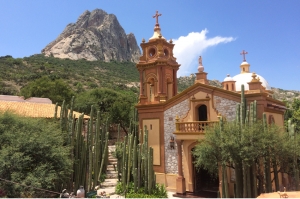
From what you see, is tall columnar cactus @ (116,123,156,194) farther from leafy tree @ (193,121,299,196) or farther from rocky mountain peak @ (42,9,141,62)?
rocky mountain peak @ (42,9,141,62)

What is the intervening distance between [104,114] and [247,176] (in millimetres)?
28457

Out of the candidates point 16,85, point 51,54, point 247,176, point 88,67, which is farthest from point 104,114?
point 51,54

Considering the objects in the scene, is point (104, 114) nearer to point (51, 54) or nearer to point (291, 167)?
point (291, 167)

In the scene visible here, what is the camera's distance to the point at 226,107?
15094 millimetres

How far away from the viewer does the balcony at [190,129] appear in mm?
14950

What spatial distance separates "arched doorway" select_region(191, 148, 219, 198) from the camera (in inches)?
622

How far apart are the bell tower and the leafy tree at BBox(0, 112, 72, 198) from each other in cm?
824

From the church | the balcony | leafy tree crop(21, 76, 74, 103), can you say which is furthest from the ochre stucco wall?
leafy tree crop(21, 76, 74, 103)

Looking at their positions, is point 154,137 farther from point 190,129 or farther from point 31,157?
point 31,157

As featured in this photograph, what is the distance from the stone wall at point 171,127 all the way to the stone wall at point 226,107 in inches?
82.2

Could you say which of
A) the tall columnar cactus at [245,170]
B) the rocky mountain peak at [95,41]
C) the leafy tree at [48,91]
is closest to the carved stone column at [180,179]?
the tall columnar cactus at [245,170]

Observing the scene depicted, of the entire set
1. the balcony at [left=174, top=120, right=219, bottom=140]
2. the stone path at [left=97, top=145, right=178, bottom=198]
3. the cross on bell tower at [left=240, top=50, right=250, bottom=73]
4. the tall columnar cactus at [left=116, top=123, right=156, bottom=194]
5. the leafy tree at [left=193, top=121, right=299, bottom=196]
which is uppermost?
the cross on bell tower at [left=240, top=50, right=250, bottom=73]

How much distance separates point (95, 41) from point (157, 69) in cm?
9591

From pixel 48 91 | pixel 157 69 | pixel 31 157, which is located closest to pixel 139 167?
pixel 31 157
